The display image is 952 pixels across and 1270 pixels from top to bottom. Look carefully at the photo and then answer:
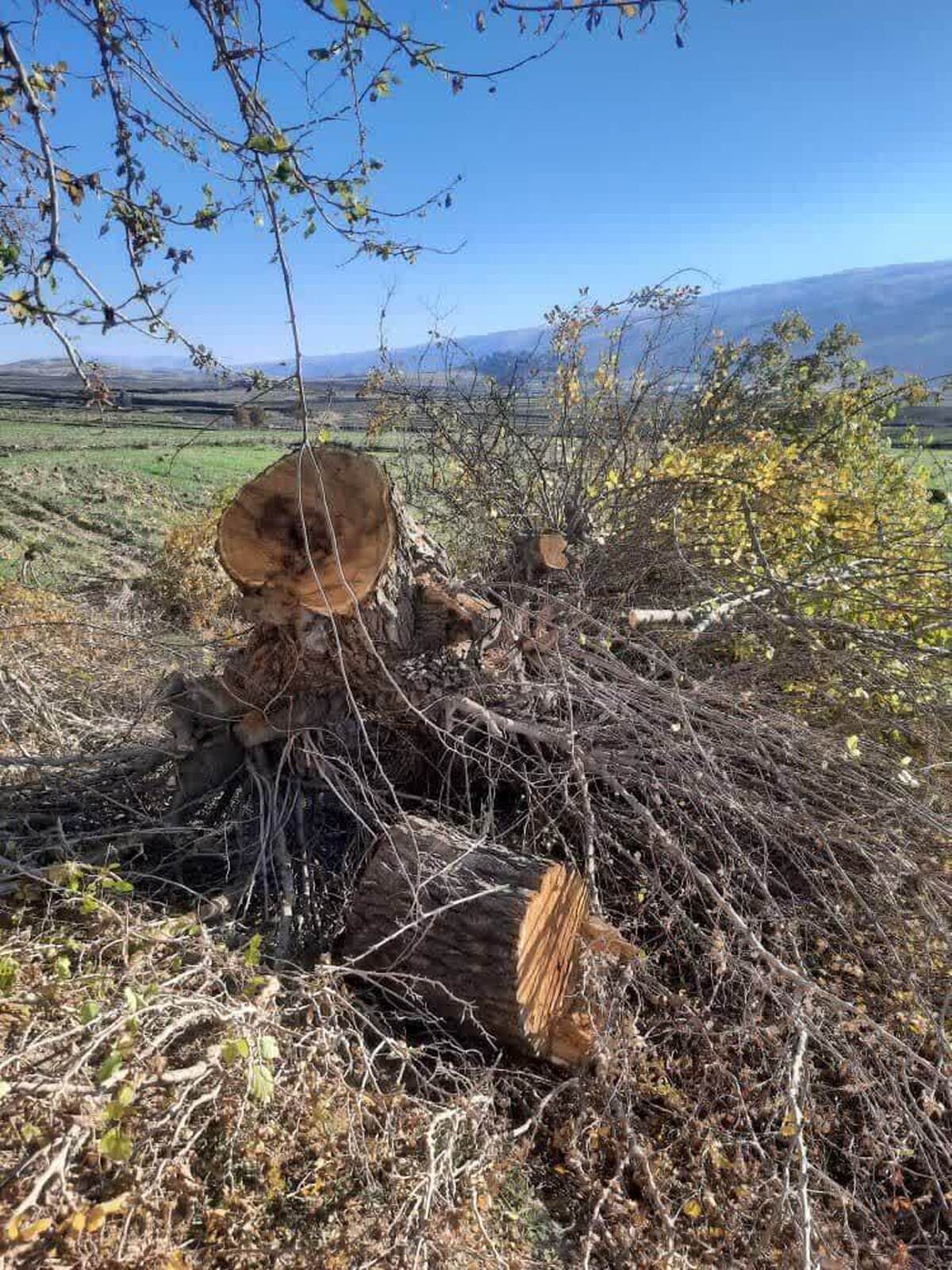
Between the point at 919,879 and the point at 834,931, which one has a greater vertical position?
the point at 919,879

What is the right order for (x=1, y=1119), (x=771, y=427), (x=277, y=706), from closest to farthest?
(x=1, y=1119) → (x=277, y=706) → (x=771, y=427)

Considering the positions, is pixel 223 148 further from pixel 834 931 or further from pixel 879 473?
pixel 879 473

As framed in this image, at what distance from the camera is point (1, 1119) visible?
1.71 m

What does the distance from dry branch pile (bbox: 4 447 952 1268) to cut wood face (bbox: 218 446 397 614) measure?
0.01 metres

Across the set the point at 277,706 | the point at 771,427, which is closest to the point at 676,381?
the point at 771,427

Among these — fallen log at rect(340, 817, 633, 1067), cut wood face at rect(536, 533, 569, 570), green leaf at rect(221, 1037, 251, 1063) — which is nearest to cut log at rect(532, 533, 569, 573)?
cut wood face at rect(536, 533, 569, 570)

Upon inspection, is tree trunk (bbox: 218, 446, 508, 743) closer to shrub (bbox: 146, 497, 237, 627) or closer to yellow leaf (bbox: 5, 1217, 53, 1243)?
yellow leaf (bbox: 5, 1217, 53, 1243)

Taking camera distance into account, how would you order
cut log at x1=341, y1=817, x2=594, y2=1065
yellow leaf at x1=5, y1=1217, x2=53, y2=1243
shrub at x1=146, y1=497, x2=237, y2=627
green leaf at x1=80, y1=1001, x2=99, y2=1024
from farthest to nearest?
shrub at x1=146, y1=497, x2=237, y2=627, cut log at x1=341, y1=817, x2=594, y2=1065, green leaf at x1=80, y1=1001, x2=99, y2=1024, yellow leaf at x1=5, y1=1217, x2=53, y2=1243

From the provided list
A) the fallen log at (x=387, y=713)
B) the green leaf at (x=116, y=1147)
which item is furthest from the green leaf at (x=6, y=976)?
the fallen log at (x=387, y=713)

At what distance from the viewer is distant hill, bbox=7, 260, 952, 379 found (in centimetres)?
666

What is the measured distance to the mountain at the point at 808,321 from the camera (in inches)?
265

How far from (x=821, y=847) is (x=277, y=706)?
8.03 feet

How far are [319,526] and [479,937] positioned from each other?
154 cm

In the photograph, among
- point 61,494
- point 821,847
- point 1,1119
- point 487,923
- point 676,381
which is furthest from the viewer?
point 61,494
